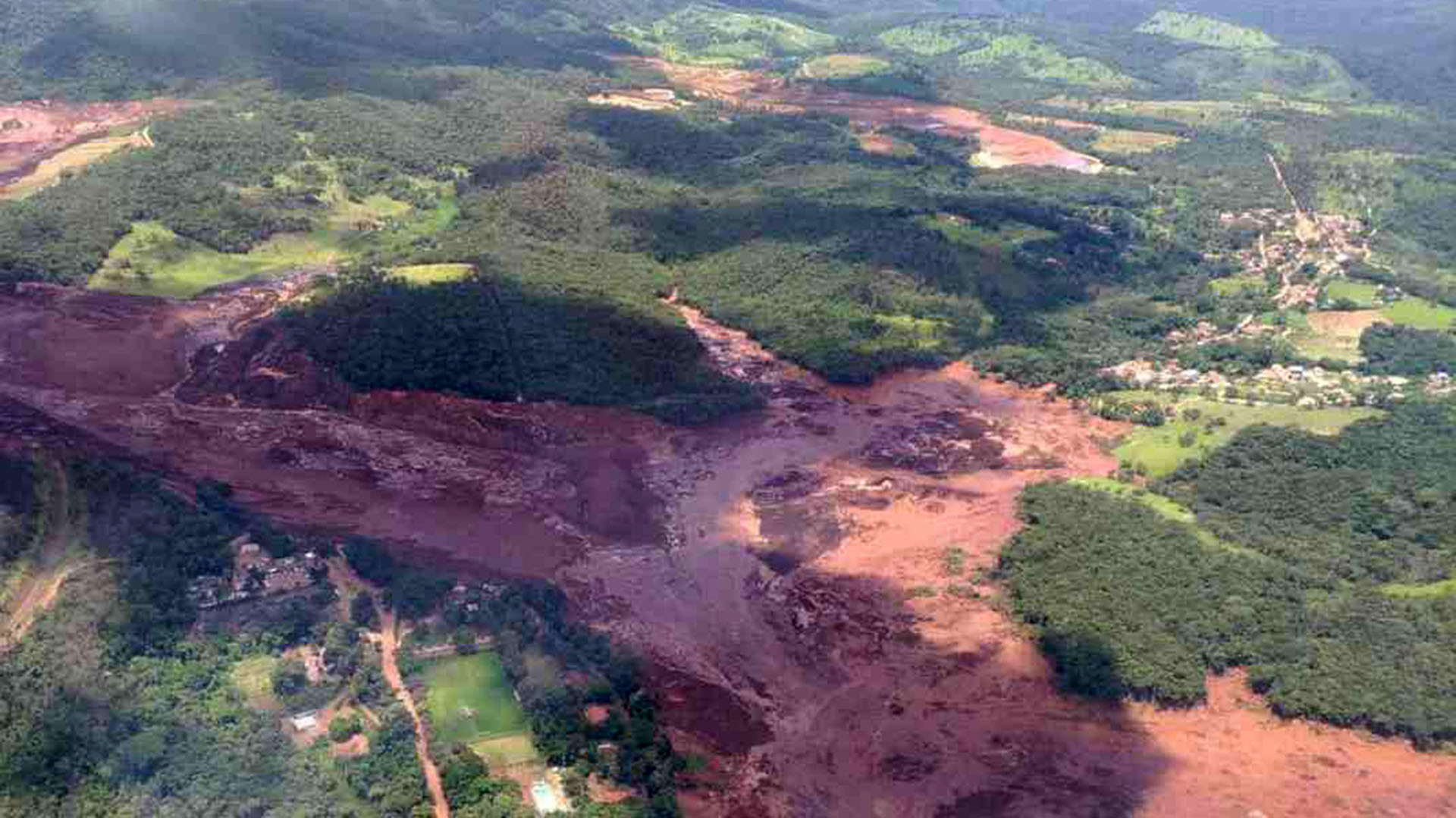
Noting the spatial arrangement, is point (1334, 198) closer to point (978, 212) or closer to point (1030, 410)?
point (978, 212)

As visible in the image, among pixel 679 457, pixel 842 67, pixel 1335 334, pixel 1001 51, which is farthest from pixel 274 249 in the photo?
pixel 1001 51

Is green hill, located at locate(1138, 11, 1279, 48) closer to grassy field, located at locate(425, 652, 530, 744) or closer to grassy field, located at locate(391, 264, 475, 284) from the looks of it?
grassy field, located at locate(391, 264, 475, 284)

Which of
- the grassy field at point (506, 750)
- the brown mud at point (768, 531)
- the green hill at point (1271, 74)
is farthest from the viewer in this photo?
the green hill at point (1271, 74)

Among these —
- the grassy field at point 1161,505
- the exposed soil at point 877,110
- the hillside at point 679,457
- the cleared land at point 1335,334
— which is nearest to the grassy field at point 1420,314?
the hillside at point 679,457

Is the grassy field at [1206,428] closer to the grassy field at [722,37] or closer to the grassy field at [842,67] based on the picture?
the grassy field at [842,67]

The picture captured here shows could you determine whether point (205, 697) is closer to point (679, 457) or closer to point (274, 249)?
point (679, 457)

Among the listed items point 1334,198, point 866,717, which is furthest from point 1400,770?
point 1334,198

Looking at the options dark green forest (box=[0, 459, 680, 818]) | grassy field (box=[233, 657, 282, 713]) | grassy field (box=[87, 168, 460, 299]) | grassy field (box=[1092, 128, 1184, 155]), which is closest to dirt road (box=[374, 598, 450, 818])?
dark green forest (box=[0, 459, 680, 818])
